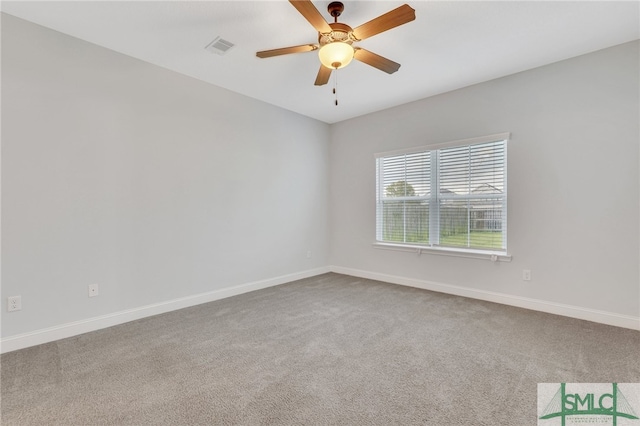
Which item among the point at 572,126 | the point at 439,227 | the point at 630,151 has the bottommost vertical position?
the point at 439,227

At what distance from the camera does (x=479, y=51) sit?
2879mm

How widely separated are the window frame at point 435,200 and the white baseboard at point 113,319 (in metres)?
2.01

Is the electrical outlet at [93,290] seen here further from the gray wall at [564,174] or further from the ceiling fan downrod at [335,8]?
the gray wall at [564,174]

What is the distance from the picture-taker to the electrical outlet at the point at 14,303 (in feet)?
7.78

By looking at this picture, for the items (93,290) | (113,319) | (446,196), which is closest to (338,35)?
(446,196)

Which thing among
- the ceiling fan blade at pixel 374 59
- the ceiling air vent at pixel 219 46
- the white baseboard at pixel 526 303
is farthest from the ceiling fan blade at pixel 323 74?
the white baseboard at pixel 526 303

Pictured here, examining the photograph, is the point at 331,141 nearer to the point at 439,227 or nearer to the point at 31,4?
the point at 439,227

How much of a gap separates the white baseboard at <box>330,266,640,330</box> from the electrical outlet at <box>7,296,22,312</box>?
4013 millimetres

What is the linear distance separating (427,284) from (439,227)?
2.66 feet

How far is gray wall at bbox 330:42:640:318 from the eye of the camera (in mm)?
2770

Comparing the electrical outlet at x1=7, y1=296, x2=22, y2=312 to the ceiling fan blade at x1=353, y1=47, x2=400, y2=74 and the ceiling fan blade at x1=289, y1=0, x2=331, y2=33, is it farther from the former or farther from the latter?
the ceiling fan blade at x1=353, y1=47, x2=400, y2=74

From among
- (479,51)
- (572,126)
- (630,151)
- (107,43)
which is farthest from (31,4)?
(630,151)
